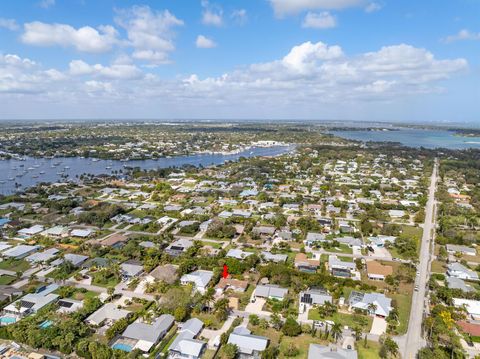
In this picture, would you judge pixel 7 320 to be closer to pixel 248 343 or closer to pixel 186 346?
pixel 186 346

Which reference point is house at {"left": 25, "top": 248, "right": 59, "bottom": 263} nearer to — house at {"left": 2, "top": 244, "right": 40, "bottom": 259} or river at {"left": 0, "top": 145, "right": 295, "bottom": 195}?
house at {"left": 2, "top": 244, "right": 40, "bottom": 259}

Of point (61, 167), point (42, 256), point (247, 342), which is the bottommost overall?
point (42, 256)

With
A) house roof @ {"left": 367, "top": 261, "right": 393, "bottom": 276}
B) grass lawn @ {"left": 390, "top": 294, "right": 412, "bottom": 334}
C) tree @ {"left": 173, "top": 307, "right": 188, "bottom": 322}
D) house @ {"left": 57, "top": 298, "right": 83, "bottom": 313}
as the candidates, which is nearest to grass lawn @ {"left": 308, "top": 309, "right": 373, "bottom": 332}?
grass lawn @ {"left": 390, "top": 294, "right": 412, "bottom": 334}

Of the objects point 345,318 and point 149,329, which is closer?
point 149,329

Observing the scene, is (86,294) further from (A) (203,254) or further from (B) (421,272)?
(B) (421,272)

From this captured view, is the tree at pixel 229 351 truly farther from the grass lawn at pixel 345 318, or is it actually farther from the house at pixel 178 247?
the house at pixel 178 247

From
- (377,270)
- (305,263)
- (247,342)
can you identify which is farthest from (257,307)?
(377,270)
